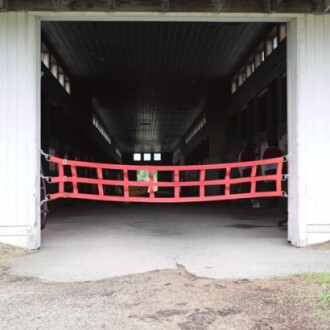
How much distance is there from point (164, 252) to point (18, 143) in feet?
9.07

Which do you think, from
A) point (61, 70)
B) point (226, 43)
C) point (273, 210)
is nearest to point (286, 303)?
point (273, 210)

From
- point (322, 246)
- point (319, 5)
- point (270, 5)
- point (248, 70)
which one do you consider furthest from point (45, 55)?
point (322, 246)

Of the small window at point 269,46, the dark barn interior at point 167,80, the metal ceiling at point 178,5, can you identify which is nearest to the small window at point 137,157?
the dark barn interior at point 167,80

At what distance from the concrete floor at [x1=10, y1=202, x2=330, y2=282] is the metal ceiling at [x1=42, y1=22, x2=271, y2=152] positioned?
6527 millimetres

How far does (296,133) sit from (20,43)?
Result: 4528 millimetres

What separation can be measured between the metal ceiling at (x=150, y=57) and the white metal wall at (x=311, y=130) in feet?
21.4

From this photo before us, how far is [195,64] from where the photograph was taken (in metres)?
18.0

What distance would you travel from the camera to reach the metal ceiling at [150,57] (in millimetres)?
14180

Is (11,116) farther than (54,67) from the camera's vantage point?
No

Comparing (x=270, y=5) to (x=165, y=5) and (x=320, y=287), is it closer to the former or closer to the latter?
(x=165, y=5)

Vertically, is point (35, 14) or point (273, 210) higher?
point (35, 14)

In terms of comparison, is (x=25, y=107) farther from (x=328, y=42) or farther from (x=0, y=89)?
(x=328, y=42)

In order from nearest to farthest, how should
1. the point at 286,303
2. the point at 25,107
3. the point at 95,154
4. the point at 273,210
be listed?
1. the point at 286,303
2. the point at 25,107
3. the point at 273,210
4. the point at 95,154

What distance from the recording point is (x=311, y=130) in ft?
24.7
